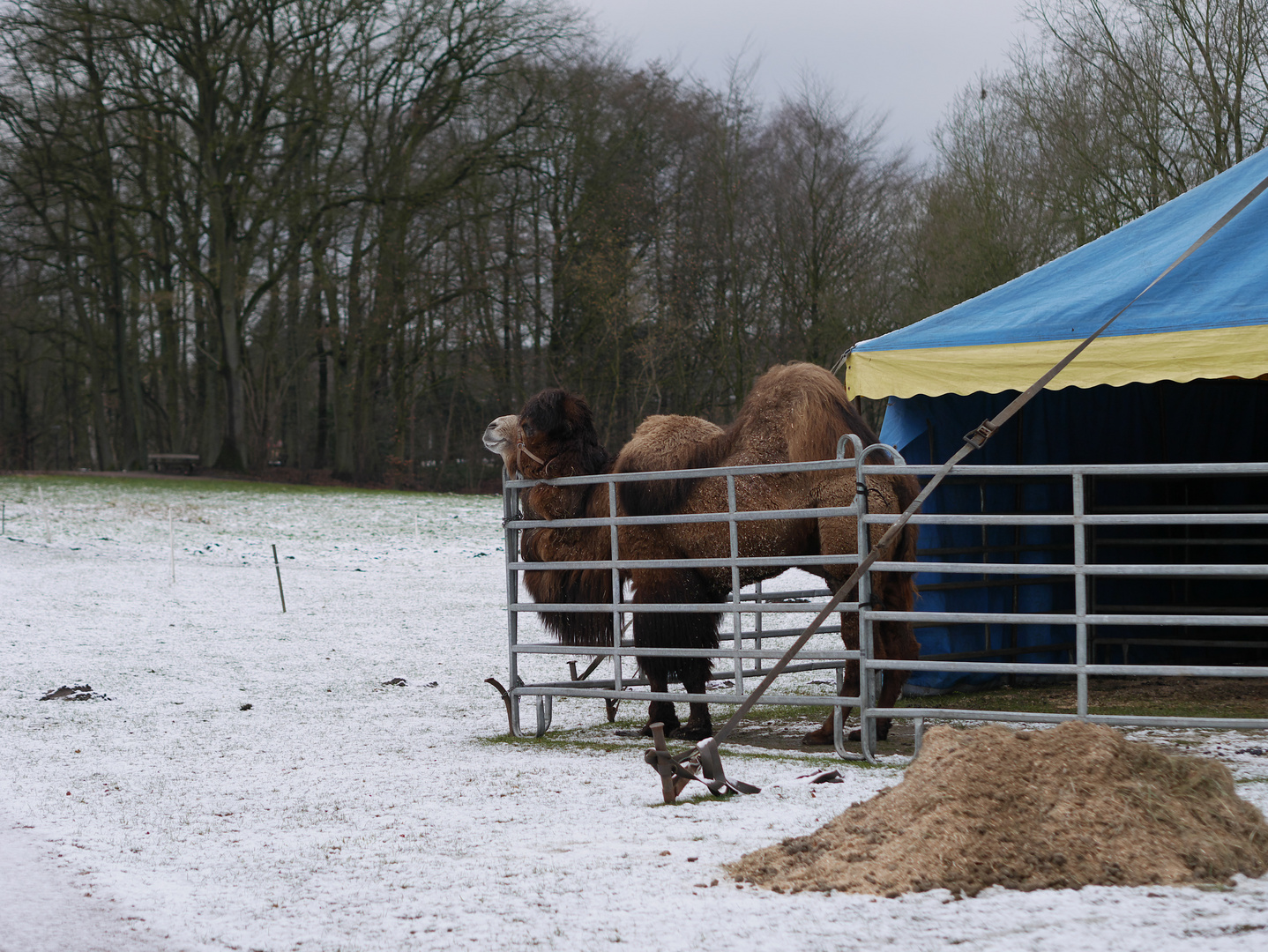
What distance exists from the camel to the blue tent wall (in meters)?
1.71

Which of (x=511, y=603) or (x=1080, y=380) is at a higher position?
(x=1080, y=380)

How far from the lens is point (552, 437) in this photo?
753 cm

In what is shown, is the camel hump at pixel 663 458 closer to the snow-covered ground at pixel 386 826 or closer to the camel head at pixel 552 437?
the camel head at pixel 552 437

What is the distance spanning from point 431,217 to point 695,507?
2791 centimetres

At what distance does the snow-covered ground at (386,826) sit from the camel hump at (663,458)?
1444 millimetres

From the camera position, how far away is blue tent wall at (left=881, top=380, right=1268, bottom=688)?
864 cm

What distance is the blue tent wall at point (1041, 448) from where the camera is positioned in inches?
340

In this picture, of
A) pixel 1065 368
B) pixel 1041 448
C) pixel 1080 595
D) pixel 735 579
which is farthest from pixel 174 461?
pixel 1080 595

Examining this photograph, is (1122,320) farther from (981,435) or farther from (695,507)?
(695,507)

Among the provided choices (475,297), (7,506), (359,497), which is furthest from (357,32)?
(7,506)

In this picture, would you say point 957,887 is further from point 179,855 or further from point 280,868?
point 179,855

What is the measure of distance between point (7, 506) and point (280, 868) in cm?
2250

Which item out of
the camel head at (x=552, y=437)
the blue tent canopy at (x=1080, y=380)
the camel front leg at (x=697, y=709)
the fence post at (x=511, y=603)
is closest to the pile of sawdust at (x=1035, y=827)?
the blue tent canopy at (x=1080, y=380)

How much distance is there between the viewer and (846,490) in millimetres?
6535
